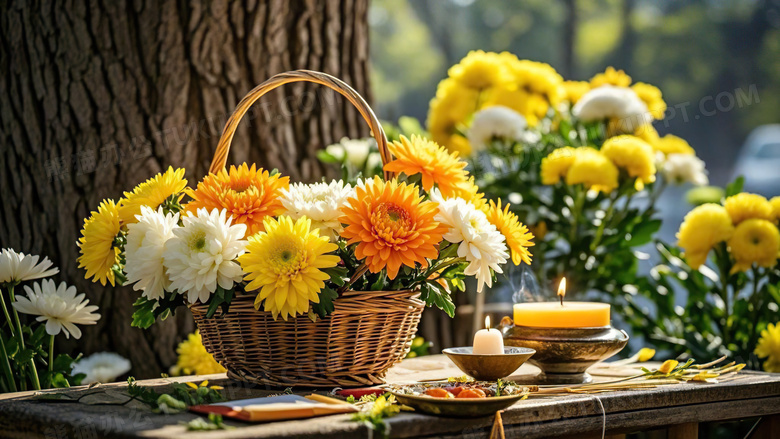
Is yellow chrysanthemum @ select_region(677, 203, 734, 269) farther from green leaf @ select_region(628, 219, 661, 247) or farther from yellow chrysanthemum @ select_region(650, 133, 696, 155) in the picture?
yellow chrysanthemum @ select_region(650, 133, 696, 155)

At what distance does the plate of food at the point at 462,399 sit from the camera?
0.85 m

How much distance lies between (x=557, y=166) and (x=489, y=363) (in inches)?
35.8

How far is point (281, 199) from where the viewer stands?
104 centimetres

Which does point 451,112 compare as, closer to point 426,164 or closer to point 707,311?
point 707,311

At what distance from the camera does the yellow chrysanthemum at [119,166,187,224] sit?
1098mm

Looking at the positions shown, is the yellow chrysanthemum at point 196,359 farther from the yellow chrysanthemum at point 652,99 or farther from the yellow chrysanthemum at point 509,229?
the yellow chrysanthemum at point 652,99

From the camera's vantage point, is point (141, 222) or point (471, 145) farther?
point (471, 145)

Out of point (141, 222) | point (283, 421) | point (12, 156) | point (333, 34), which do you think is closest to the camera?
point (283, 421)

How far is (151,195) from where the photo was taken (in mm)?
1110

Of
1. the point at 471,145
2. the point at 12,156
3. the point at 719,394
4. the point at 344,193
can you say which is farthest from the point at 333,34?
the point at 719,394

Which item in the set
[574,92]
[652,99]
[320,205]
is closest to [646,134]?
[652,99]

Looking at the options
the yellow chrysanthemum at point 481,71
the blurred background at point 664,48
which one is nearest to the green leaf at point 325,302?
the yellow chrysanthemum at point 481,71

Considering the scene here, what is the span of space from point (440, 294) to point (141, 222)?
40 cm

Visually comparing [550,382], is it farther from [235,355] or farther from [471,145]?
[471,145]
